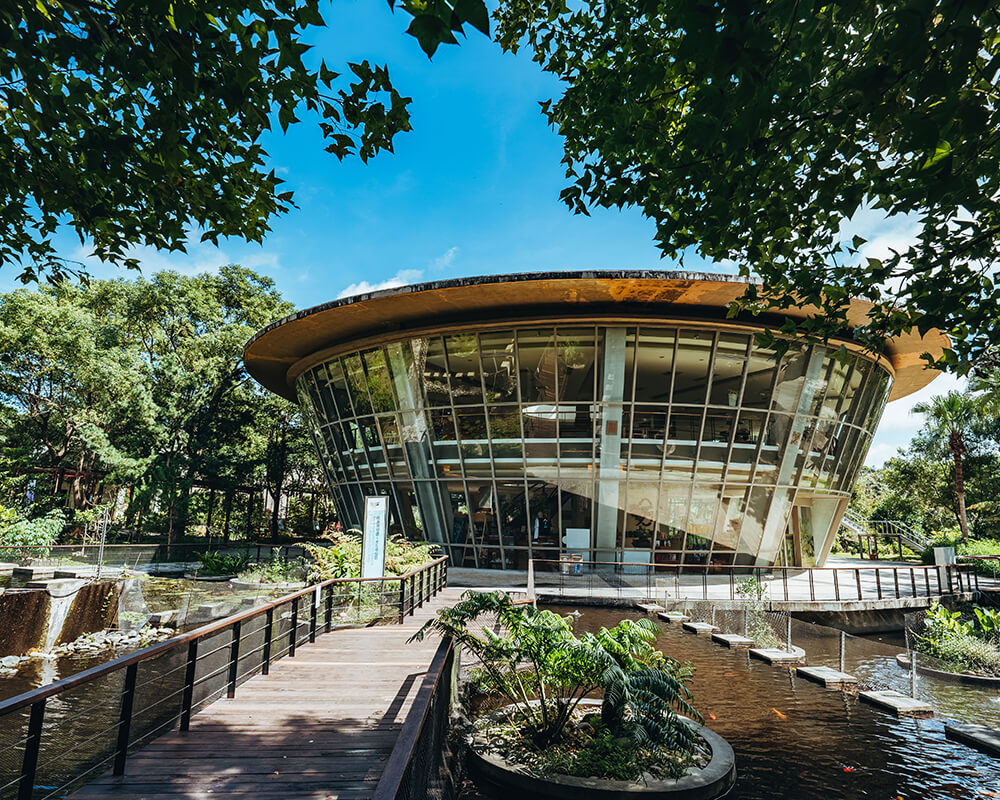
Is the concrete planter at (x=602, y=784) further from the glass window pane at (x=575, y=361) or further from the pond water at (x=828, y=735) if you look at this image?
the glass window pane at (x=575, y=361)

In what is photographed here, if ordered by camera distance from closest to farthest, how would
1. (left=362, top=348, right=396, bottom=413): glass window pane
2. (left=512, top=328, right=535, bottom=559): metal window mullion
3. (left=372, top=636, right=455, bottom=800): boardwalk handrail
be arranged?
(left=372, top=636, right=455, bottom=800): boardwalk handrail < (left=512, top=328, right=535, bottom=559): metal window mullion < (left=362, top=348, right=396, bottom=413): glass window pane

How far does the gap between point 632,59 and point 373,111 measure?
294 centimetres

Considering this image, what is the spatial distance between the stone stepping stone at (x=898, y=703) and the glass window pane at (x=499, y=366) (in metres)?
13.2

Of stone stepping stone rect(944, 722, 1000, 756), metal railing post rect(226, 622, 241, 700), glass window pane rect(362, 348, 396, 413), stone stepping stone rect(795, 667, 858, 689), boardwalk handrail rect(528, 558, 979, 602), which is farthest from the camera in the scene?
glass window pane rect(362, 348, 396, 413)

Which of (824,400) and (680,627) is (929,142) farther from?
(824,400)

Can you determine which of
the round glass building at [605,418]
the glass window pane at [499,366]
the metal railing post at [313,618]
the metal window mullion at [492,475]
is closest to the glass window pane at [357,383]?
the round glass building at [605,418]

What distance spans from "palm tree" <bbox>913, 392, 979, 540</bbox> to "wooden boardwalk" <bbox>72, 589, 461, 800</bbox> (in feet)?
131

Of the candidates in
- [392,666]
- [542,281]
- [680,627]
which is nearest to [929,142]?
[392,666]

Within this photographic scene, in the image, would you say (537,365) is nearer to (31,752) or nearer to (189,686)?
(189,686)

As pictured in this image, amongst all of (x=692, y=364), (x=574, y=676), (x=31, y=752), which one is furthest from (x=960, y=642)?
(x=31, y=752)

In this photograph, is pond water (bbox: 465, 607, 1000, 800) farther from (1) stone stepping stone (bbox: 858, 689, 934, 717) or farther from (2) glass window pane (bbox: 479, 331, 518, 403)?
(2) glass window pane (bbox: 479, 331, 518, 403)

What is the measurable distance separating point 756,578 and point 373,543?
36.0ft

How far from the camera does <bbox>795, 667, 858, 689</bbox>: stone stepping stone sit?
31.1 feet

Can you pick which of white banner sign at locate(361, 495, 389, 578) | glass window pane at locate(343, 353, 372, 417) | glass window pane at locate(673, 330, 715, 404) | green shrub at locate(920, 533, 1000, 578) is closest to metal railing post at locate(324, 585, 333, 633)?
white banner sign at locate(361, 495, 389, 578)
